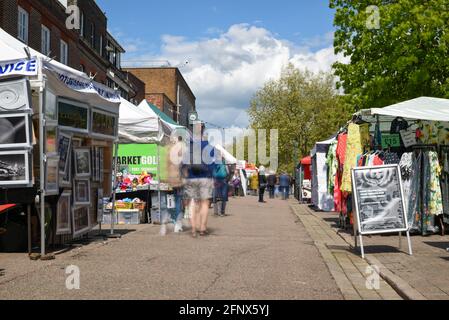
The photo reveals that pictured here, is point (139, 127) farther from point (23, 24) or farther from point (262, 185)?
point (262, 185)

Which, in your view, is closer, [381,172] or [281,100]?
[381,172]

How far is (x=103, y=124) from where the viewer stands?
38.4 ft

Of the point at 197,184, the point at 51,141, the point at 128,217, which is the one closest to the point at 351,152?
the point at 197,184

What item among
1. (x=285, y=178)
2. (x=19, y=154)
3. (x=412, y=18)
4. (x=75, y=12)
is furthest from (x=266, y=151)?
(x=19, y=154)

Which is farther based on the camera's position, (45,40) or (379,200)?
(45,40)

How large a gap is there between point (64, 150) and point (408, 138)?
682cm

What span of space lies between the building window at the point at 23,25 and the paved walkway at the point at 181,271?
15873 millimetres

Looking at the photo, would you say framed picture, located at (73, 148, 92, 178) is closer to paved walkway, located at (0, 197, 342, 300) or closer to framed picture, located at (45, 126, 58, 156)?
framed picture, located at (45, 126, 58, 156)

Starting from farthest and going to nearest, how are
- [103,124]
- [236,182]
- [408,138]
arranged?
[236,182] < [408,138] < [103,124]

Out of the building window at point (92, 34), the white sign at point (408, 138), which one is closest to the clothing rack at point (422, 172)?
the white sign at point (408, 138)

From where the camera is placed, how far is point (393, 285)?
669cm

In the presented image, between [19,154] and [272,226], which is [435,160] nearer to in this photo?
[272,226]

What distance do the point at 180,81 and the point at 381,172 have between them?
74.2 metres

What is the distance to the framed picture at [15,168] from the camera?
28.0ft
